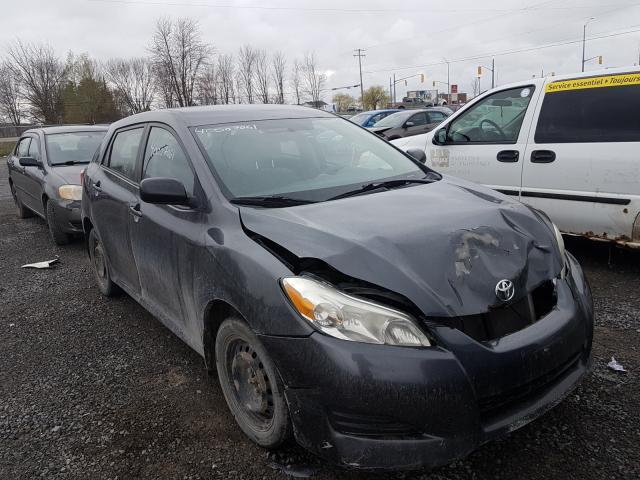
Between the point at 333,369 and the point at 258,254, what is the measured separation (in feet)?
2.20

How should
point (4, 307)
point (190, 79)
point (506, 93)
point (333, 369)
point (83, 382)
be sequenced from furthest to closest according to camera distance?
point (190, 79), point (506, 93), point (4, 307), point (83, 382), point (333, 369)

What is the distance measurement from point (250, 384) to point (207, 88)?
60484mm

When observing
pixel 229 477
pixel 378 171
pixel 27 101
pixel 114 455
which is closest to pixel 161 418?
pixel 114 455

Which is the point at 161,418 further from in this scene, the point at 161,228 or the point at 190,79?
the point at 190,79

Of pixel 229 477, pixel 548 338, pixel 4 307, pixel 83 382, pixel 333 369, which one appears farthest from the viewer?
pixel 4 307

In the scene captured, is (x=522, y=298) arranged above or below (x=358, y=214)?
below

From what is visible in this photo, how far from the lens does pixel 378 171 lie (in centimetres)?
328

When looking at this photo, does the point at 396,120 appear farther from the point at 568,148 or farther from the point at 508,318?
the point at 508,318

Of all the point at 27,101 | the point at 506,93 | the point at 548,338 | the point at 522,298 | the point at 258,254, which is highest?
the point at 27,101

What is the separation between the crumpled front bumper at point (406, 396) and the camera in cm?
188

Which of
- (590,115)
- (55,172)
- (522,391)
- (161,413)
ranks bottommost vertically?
(161,413)

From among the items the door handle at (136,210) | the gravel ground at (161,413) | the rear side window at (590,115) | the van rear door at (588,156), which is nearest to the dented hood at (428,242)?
the gravel ground at (161,413)

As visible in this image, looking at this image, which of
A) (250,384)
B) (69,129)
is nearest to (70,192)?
(69,129)

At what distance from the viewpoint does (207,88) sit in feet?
192
